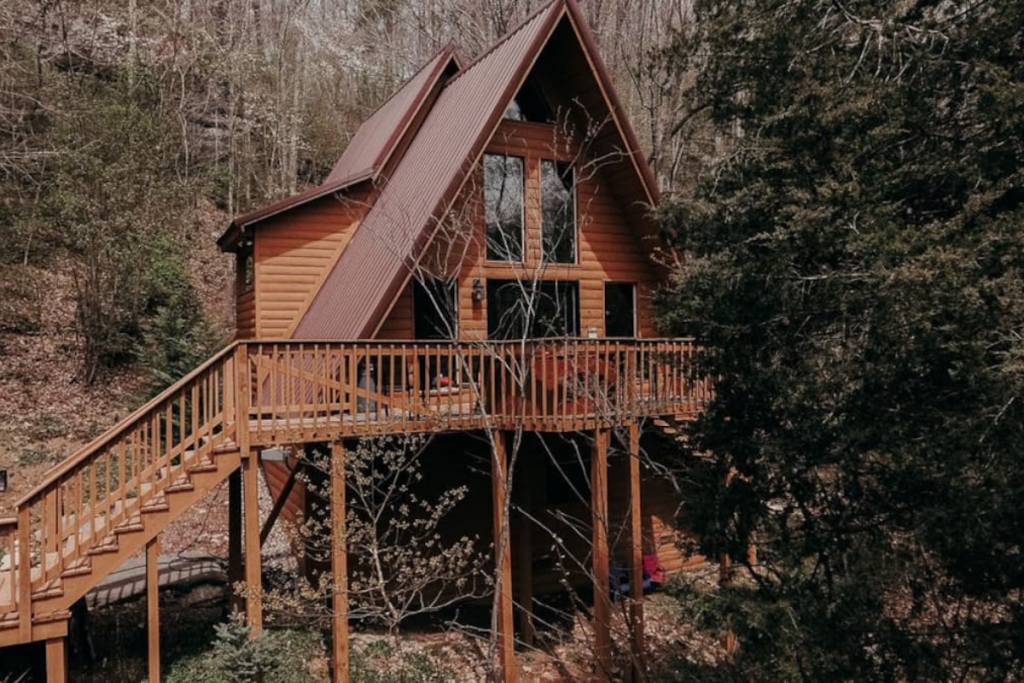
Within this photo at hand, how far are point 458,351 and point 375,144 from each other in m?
7.13

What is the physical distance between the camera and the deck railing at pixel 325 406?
22.2 ft

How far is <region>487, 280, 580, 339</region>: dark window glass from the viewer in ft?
38.2

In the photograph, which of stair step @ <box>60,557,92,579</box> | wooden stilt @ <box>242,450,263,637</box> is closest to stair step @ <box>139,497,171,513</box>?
stair step @ <box>60,557,92,579</box>

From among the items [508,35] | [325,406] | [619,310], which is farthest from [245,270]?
[619,310]

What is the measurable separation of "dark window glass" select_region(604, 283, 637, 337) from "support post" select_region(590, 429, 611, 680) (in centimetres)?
389

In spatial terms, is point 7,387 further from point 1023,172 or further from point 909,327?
point 1023,172

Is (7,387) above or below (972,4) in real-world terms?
below

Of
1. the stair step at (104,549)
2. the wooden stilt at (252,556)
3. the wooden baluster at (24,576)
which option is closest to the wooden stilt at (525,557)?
the wooden stilt at (252,556)

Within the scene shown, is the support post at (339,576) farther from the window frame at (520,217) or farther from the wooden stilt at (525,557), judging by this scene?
the window frame at (520,217)

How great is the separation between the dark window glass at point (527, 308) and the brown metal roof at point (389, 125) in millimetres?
3312

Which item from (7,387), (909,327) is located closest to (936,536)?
(909,327)

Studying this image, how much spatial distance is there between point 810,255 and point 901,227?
882 mm

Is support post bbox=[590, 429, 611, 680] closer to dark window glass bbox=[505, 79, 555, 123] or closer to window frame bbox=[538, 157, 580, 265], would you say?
window frame bbox=[538, 157, 580, 265]

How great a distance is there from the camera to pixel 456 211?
10992mm
